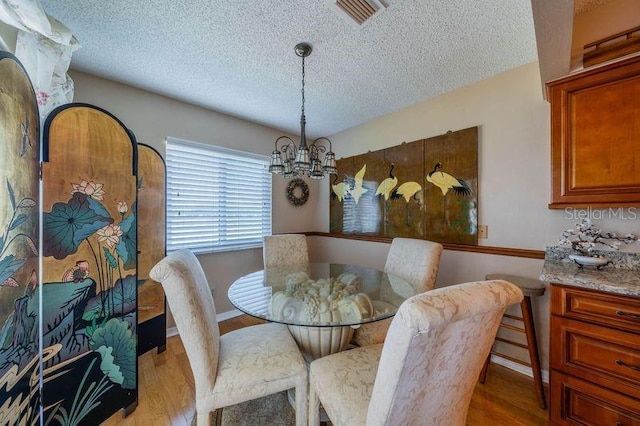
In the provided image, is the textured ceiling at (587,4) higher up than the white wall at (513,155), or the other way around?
the textured ceiling at (587,4)

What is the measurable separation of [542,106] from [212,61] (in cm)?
258

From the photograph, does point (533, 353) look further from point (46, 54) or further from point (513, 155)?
point (46, 54)

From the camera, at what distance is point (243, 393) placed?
119 cm

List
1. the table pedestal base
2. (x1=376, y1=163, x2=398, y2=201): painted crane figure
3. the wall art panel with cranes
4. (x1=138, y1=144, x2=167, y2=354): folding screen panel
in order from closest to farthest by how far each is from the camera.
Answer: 1. the table pedestal base
2. (x1=138, y1=144, x2=167, y2=354): folding screen panel
3. the wall art panel with cranes
4. (x1=376, y1=163, x2=398, y2=201): painted crane figure

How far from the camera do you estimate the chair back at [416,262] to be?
188 cm

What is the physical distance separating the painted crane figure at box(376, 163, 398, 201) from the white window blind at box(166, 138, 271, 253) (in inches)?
60.0

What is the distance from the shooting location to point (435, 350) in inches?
28.4

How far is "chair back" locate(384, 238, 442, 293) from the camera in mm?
1883

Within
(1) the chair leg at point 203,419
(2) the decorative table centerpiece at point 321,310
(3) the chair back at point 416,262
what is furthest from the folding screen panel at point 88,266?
(3) the chair back at point 416,262

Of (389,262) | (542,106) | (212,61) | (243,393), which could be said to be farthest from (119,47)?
(542,106)

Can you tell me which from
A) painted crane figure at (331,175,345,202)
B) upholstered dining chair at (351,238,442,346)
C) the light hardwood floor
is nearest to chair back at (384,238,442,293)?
upholstered dining chair at (351,238,442,346)

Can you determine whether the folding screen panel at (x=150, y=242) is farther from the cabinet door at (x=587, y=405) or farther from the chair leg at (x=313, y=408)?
the cabinet door at (x=587, y=405)

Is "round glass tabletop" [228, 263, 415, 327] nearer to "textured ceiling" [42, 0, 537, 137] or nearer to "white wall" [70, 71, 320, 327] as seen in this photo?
"white wall" [70, 71, 320, 327]

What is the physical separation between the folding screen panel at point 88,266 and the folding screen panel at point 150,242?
522mm
